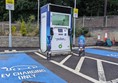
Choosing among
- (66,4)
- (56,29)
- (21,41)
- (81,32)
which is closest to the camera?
(56,29)

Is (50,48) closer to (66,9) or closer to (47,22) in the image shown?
(47,22)

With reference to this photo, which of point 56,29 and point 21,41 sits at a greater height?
point 56,29

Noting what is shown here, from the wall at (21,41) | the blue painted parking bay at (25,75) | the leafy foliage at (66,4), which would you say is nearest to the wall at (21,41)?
the wall at (21,41)

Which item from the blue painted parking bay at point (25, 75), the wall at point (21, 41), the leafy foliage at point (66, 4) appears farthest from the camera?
the leafy foliage at point (66, 4)

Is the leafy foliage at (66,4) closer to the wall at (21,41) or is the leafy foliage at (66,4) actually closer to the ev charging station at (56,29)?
the wall at (21,41)

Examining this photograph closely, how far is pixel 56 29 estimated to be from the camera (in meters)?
14.3

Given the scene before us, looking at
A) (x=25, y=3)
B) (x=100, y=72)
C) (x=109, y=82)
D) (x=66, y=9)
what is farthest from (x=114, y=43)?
(x=25, y=3)

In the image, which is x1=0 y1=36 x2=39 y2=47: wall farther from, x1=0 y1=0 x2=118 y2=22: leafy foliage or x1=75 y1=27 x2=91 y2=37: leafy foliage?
x1=0 y1=0 x2=118 y2=22: leafy foliage

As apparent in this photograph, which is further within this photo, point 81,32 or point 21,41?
point 81,32

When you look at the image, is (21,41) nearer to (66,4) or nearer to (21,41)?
(21,41)

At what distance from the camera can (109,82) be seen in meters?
7.74

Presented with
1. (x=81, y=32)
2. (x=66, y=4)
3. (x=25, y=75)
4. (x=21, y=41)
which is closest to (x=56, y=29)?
(x=21, y=41)

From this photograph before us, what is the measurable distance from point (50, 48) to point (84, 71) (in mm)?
4610

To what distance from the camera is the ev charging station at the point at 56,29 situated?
45.7 feet
